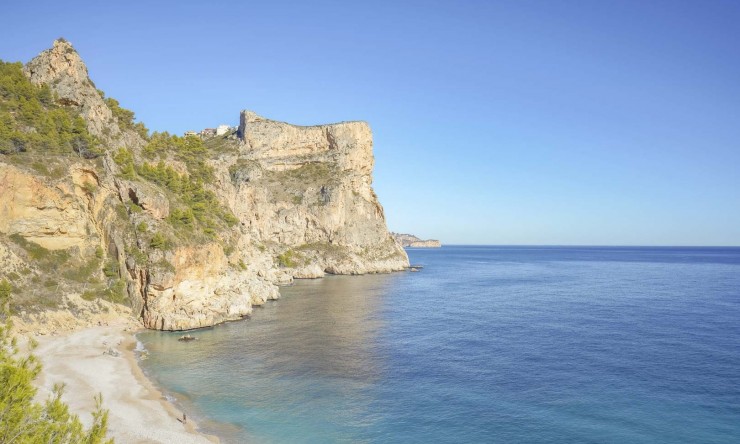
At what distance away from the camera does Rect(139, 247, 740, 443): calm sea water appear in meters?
27.8

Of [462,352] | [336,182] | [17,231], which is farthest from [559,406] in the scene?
[336,182]

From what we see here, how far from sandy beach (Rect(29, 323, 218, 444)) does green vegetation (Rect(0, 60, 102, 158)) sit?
23516 millimetres

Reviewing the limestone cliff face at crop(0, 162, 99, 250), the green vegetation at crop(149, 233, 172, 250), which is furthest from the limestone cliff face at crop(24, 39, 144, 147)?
the green vegetation at crop(149, 233, 172, 250)

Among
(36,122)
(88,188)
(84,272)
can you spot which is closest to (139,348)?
(84,272)

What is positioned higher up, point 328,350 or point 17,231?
point 17,231

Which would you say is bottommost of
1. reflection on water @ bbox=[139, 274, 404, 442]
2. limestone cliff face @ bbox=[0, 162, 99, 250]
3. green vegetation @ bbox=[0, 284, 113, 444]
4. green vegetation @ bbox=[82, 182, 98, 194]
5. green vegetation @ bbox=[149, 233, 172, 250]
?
reflection on water @ bbox=[139, 274, 404, 442]

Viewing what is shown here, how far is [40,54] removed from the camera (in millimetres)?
65688

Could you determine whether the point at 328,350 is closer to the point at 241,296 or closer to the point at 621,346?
the point at 241,296

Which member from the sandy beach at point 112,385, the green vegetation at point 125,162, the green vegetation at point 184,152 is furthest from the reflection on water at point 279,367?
the green vegetation at point 184,152

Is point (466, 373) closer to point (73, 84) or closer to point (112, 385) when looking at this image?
point (112, 385)

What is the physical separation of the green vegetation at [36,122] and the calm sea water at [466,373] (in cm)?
2624

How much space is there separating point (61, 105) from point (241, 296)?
37.4 m

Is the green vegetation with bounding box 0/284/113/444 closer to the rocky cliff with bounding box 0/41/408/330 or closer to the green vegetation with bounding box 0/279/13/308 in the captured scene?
the green vegetation with bounding box 0/279/13/308

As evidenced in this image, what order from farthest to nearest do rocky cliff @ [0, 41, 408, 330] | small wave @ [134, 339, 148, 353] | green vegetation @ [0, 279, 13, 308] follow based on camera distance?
1. rocky cliff @ [0, 41, 408, 330]
2. small wave @ [134, 339, 148, 353]
3. green vegetation @ [0, 279, 13, 308]
